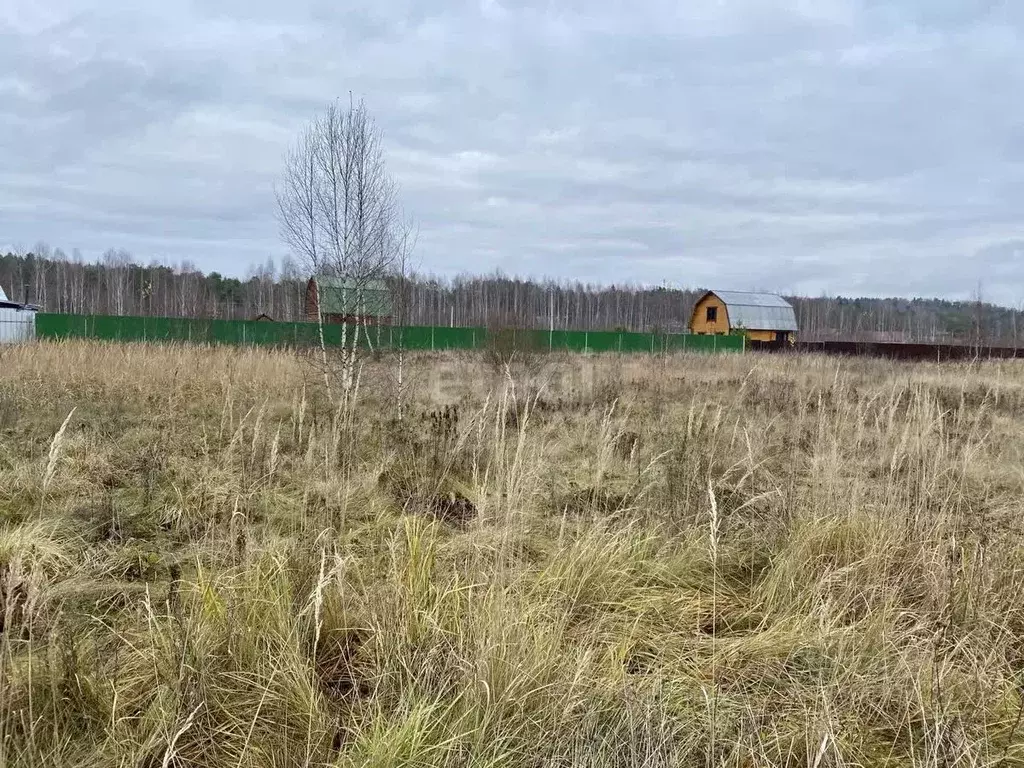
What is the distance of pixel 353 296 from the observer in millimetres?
9234

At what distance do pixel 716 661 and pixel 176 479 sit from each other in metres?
3.82

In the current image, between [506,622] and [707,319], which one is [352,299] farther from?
[707,319]

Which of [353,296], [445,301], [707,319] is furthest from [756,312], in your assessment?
[353,296]

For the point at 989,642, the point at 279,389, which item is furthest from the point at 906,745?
the point at 279,389

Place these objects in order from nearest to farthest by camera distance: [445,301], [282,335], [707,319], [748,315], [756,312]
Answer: [282,335]
[748,315]
[756,312]
[707,319]
[445,301]

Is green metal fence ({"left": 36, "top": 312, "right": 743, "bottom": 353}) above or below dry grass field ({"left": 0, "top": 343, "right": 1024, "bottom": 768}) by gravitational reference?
above

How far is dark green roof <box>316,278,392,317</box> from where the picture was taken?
9195mm

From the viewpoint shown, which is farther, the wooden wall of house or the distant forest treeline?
the distant forest treeline

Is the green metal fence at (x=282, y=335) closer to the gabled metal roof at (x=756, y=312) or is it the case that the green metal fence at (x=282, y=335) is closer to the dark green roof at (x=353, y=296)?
the dark green roof at (x=353, y=296)

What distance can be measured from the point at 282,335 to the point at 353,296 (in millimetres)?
16546

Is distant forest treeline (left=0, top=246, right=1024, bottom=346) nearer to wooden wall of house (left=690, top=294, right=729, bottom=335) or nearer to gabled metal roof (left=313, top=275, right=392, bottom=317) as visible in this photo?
wooden wall of house (left=690, top=294, right=729, bottom=335)

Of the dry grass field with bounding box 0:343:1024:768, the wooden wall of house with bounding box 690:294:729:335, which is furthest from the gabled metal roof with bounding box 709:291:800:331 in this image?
the dry grass field with bounding box 0:343:1024:768

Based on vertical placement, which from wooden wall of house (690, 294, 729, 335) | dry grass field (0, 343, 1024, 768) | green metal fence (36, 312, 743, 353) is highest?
wooden wall of house (690, 294, 729, 335)

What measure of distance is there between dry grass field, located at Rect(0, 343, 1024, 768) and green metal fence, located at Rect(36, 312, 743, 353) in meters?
9.73
